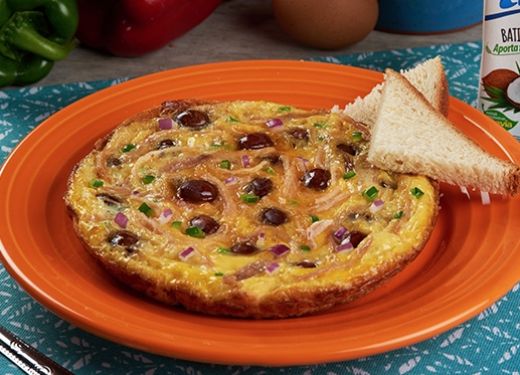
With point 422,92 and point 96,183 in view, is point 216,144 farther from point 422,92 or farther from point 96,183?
point 422,92

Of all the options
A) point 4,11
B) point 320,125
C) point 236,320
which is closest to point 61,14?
point 4,11

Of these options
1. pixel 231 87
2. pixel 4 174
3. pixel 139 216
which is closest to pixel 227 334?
pixel 139 216

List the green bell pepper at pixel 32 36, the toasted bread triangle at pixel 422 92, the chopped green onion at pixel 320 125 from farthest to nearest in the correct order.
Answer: the green bell pepper at pixel 32 36, the toasted bread triangle at pixel 422 92, the chopped green onion at pixel 320 125

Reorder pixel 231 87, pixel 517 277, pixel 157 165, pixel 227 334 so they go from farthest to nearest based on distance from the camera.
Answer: pixel 231 87 → pixel 157 165 → pixel 517 277 → pixel 227 334

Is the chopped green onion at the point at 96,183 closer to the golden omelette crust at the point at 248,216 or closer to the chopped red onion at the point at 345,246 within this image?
the golden omelette crust at the point at 248,216

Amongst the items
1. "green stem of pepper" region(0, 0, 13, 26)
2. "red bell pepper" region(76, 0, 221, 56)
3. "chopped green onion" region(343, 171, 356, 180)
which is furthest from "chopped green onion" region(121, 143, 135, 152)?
"red bell pepper" region(76, 0, 221, 56)

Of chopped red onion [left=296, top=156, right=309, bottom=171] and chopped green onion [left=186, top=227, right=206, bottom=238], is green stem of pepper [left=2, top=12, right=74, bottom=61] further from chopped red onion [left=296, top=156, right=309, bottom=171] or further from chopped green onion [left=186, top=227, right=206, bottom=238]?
chopped green onion [left=186, top=227, right=206, bottom=238]

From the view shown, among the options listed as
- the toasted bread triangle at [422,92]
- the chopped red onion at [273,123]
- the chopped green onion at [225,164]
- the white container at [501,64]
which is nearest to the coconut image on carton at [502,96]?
the white container at [501,64]

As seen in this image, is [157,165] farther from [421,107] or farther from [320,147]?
[421,107]
